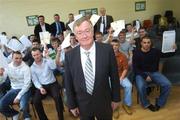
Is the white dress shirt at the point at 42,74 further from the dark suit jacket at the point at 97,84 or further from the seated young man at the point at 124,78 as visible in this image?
the dark suit jacket at the point at 97,84

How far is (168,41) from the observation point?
13.7 ft

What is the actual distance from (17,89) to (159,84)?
7.35 ft

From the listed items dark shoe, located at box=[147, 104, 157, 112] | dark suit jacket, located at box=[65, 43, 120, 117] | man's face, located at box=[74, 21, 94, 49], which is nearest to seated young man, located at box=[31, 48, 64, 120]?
dark suit jacket, located at box=[65, 43, 120, 117]

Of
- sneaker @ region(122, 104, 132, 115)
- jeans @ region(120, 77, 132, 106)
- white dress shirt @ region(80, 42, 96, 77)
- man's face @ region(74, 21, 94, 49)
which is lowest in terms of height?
sneaker @ region(122, 104, 132, 115)

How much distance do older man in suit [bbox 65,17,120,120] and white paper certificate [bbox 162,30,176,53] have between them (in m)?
1.93

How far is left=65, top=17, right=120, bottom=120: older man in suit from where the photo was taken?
240 cm

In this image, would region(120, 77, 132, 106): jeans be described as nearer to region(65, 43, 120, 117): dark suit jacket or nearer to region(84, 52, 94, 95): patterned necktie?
region(65, 43, 120, 117): dark suit jacket

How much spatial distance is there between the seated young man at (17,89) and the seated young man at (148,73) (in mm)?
1747

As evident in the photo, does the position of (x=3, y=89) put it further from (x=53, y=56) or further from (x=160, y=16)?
(x=160, y=16)

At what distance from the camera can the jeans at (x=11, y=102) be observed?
375 centimetres

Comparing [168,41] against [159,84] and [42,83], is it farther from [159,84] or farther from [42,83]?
[42,83]

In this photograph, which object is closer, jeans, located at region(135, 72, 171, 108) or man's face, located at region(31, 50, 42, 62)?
man's face, located at region(31, 50, 42, 62)

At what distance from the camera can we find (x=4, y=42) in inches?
224

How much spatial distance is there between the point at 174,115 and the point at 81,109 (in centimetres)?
191
